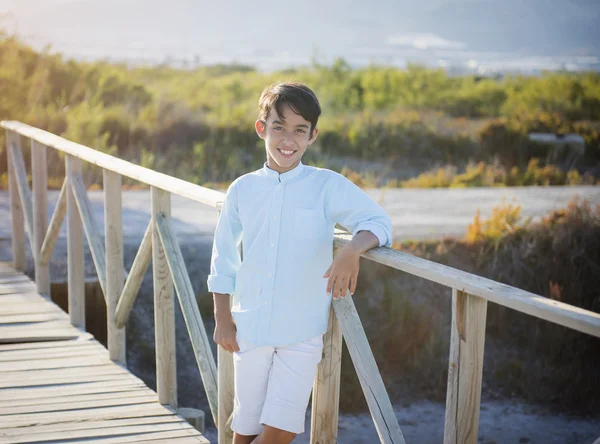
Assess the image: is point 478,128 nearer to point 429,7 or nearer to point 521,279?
point 521,279

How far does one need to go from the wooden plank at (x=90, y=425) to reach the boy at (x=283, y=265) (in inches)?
34.9

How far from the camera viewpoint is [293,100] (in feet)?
7.29

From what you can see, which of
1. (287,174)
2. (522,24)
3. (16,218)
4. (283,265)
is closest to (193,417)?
(283,265)

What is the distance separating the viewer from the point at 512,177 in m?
11.1

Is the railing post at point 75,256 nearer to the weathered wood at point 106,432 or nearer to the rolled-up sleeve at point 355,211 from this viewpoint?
the weathered wood at point 106,432

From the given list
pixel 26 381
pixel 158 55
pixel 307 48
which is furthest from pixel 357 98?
pixel 307 48

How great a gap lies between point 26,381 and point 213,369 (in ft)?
3.23

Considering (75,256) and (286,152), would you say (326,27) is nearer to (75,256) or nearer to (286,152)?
(75,256)

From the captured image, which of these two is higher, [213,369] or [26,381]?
[213,369]

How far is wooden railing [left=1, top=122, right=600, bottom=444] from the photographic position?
190 centimetres

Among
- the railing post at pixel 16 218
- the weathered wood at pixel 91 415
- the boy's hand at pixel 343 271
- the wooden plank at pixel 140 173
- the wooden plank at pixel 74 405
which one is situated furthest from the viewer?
the railing post at pixel 16 218

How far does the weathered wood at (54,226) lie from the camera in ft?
14.3

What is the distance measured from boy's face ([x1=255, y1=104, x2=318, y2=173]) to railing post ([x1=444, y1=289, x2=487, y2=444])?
61cm

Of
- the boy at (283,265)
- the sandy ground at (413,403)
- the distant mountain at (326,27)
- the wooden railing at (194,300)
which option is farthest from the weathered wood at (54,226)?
the distant mountain at (326,27)
